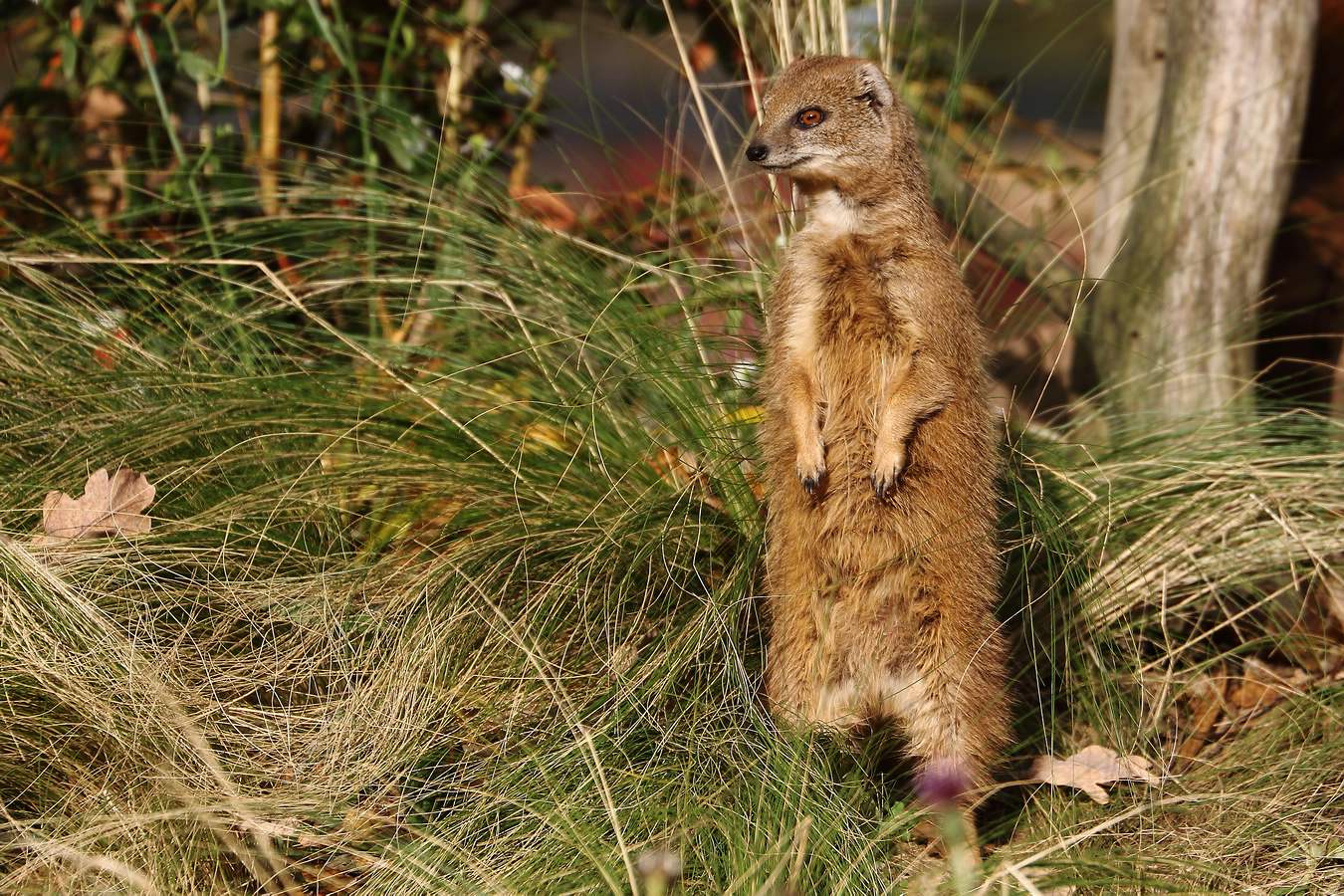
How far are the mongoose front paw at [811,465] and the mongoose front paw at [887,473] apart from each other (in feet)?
0.35

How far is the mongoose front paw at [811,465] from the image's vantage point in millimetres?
2664

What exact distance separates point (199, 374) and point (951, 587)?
185cm

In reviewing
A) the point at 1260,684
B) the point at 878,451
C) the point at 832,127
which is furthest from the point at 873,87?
the point at 1260,684

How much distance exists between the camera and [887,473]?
2621 mm

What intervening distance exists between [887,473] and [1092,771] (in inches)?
32.1

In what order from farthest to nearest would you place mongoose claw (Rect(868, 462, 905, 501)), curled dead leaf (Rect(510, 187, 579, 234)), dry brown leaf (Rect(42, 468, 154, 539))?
curled dead leaf (Rect(510, 187, 579, 234)) < dry brown leaf (Rect(42, 468, 154, 539)) < mongoose claw (Rect(868, 462, 905, 501))

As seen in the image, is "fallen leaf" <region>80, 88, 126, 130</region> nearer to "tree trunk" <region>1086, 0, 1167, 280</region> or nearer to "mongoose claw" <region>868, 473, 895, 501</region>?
"mongoose claw" <region>868, 473, 895, 501</region>

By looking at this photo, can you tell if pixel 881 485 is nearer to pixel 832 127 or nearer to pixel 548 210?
pixel 832 127

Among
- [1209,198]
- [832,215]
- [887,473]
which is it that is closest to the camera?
[887,473]

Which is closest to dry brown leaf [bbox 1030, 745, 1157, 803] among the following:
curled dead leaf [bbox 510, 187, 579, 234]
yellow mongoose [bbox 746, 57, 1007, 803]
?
yellow mongoose [bbox 746, 57, 1007, 803]

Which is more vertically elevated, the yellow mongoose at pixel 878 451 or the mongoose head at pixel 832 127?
the mongoose head at pixel 832 127

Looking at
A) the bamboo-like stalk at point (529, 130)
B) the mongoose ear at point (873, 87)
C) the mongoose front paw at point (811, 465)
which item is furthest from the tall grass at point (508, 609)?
the bamboo-like stalk at point (529, 130)

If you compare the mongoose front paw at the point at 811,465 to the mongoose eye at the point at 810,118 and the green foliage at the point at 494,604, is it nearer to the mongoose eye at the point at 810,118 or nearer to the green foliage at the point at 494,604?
the green foliage at the point at 494,604

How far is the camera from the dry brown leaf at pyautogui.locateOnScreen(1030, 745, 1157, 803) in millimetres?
2754
